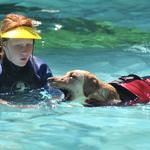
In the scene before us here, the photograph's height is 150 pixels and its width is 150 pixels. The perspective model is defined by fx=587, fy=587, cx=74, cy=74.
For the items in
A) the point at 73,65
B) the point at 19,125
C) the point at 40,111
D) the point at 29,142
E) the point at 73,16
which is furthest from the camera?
the point at 73,16

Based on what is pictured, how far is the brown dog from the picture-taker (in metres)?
6.09

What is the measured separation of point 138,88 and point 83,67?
8.45ft

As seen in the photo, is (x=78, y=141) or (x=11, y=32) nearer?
(x=78, y=141)

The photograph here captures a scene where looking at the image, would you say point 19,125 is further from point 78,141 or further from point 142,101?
point 142,101

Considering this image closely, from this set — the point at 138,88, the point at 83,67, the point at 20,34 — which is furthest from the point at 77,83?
the point at 83,67

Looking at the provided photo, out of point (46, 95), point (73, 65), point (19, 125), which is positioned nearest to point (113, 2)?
point (73, 65)

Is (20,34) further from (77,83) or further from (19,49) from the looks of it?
(77,83)

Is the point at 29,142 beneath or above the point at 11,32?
beneath

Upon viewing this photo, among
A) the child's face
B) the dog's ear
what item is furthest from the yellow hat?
the dog's ear

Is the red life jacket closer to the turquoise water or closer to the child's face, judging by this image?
the turquoise water

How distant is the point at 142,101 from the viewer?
20.2 feet

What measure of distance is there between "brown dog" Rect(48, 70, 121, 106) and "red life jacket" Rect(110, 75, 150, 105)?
0.50 ft

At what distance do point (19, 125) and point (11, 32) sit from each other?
110 cm

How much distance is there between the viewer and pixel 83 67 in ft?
28.7
